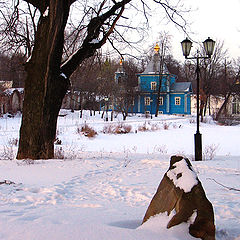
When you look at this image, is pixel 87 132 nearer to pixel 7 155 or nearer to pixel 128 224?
pixel 7 155

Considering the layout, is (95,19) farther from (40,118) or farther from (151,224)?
(151,224)

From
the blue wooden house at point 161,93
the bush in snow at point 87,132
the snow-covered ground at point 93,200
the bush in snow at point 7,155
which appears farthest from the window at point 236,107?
the bush in snow at point 7,155

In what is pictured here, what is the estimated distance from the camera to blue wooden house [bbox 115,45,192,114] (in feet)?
156

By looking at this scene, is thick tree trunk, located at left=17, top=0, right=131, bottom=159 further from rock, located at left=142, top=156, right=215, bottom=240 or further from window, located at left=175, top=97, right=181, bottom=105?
window, located at left=175, top=97, right=181, bottom=105

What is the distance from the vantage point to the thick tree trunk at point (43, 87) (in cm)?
777

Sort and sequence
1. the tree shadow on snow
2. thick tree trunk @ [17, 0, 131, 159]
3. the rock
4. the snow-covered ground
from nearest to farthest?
the rock, the snow-covered ground, the tree shadow on snow, thick tree trunk @ [17, 0, 131, 159]

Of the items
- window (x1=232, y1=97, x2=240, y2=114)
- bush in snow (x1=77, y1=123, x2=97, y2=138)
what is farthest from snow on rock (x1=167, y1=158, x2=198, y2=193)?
window (x1=232, y1=97, x2=240, y2=114)

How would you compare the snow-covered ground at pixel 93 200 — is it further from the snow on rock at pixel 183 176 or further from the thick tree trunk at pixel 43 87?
the thick tree trunk at pixel 43 87

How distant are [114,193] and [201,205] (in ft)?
8.14

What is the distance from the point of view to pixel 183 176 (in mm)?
2748

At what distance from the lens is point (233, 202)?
4.31 metres

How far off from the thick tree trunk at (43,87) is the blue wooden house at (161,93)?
128 ft

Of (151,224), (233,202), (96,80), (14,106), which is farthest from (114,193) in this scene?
(14,106)

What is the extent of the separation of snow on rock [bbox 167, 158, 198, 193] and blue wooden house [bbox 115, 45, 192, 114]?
144 feet
